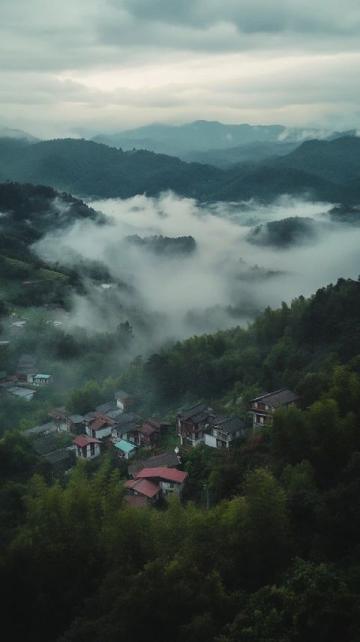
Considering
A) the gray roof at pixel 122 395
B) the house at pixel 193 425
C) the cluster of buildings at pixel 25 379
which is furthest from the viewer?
the cluster of buildings at pixel 25 379

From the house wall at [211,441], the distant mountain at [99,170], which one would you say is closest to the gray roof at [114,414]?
the house wall at [211,441]

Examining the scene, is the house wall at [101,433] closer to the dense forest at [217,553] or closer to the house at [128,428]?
the house at [128,428]

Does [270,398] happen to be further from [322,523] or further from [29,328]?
[29,328]

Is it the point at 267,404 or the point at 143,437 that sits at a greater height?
the point at 267,404

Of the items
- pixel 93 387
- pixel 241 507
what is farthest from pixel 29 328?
pixel 241 507

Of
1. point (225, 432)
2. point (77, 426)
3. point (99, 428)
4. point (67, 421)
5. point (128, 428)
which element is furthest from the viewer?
point (67, 421)

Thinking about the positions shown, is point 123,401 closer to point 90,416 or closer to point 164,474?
point 90,416

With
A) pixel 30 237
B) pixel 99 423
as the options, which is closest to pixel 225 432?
pixel 99 423
